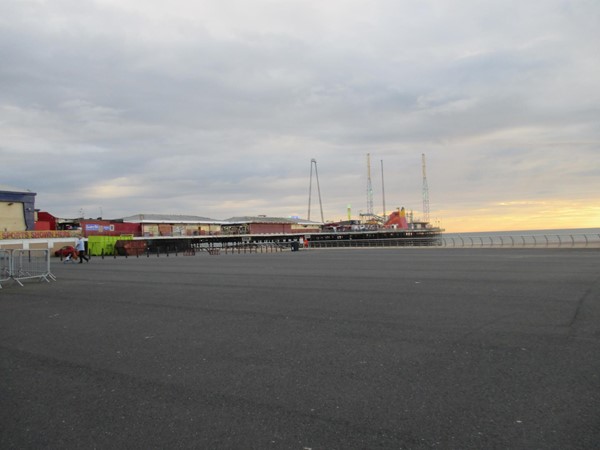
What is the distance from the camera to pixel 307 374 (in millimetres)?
4855

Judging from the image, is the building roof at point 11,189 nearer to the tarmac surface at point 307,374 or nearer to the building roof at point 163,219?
the building roof at point 163,219

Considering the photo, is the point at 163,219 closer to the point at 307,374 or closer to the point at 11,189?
the point at 11,189

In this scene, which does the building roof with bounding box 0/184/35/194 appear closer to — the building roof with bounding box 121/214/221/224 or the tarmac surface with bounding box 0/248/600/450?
the building roof with bounding box 121/214/221/224

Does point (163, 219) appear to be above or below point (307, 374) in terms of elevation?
above

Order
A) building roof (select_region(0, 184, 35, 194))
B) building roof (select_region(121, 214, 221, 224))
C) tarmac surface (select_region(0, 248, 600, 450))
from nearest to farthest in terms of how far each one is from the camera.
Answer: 1. tarmac surface (select_region(0, 248, 600, 450))
2. building roof (select_region(0, 184, 35, 194))
3. building roof (select_region(121, 214, 221, 224))

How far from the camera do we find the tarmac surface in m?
3.49

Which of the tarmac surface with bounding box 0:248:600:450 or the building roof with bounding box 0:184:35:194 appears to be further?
the building roof with bounding box 0:184:35:194

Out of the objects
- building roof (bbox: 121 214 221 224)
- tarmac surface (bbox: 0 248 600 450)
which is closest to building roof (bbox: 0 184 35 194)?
building roof (bbox: 121 214 221 224)

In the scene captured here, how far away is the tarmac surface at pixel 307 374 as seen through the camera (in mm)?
3494

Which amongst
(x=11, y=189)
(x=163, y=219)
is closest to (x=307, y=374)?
(x=11, y=189)

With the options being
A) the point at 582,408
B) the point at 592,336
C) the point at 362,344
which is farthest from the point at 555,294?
the point at 582,408

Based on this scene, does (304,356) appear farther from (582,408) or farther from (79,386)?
(582,408)

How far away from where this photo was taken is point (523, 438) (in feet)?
11.0

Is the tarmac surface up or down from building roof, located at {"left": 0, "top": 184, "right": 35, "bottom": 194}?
down
